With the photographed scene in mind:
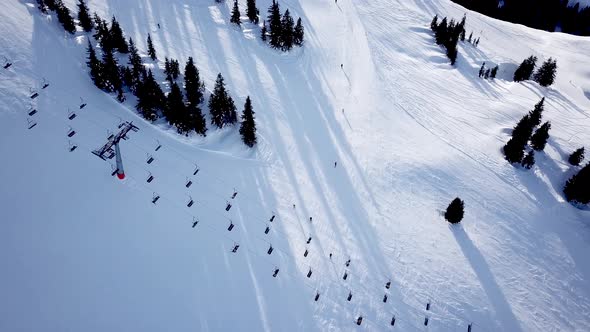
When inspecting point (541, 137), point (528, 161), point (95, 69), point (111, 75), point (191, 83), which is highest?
point (95, 69)

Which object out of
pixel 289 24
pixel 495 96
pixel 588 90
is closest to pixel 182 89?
pixel 289 24

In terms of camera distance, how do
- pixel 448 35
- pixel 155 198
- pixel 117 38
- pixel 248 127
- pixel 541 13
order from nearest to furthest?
pixel 155 198, pixel 248 127, pixel 117 38, pixel 448 35, pixel 541 13

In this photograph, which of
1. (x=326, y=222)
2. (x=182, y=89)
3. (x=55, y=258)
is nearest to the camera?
(x=55, y=258)

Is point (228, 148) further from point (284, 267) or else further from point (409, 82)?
point (409, 82)

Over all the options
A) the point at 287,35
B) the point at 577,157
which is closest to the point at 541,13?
the point at 577,157

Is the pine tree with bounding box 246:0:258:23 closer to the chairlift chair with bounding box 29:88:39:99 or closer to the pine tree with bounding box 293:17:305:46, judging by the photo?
the pine tree with bounding box 293:17:305:46

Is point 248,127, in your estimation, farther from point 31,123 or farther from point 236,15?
point 236,15

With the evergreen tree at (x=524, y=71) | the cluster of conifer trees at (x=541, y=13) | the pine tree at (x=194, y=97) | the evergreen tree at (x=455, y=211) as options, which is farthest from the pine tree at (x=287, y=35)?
the cluster of conifer trees at (x=541, y=13)
